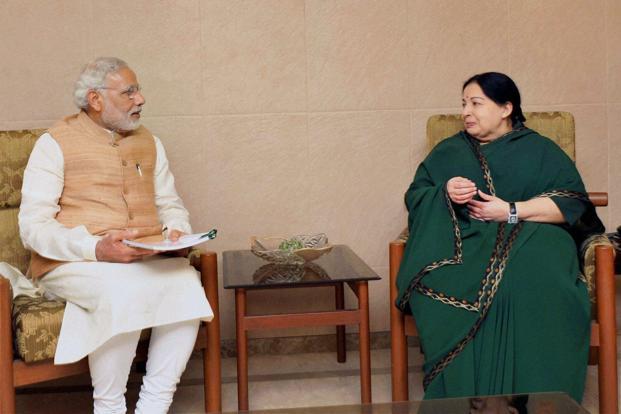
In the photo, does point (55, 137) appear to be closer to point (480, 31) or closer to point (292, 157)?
point (292, 157)

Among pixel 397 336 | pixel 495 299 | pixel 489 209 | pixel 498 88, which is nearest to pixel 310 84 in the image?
pixel 498 88

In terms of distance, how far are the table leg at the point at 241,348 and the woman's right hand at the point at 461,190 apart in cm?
86

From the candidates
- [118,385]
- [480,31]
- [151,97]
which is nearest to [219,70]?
[151,97]

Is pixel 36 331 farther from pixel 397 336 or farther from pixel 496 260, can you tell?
pixel 496 260

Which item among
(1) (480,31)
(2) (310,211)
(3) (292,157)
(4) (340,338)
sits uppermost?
(1) (480,31)

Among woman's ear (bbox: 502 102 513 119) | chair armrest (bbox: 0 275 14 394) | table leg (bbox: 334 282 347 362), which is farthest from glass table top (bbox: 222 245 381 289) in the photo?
woman's ear (bbox: 502 102 513 119)

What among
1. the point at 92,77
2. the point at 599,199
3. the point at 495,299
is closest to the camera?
the point at 495,299

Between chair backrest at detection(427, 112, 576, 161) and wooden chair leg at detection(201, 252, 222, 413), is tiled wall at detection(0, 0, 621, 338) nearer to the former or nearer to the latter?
chair backrest at detection(427, 112, 576, 161)

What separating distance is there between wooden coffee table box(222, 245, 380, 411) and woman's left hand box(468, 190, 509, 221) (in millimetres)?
457

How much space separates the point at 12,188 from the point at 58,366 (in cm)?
86

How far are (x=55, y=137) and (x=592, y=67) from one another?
98.8 inches

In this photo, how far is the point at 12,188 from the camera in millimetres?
3430

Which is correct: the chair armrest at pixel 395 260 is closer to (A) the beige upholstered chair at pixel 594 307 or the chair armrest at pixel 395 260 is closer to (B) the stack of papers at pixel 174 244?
(A) the beige upholstered chair at pixel 594 307

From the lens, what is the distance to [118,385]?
296 cm
